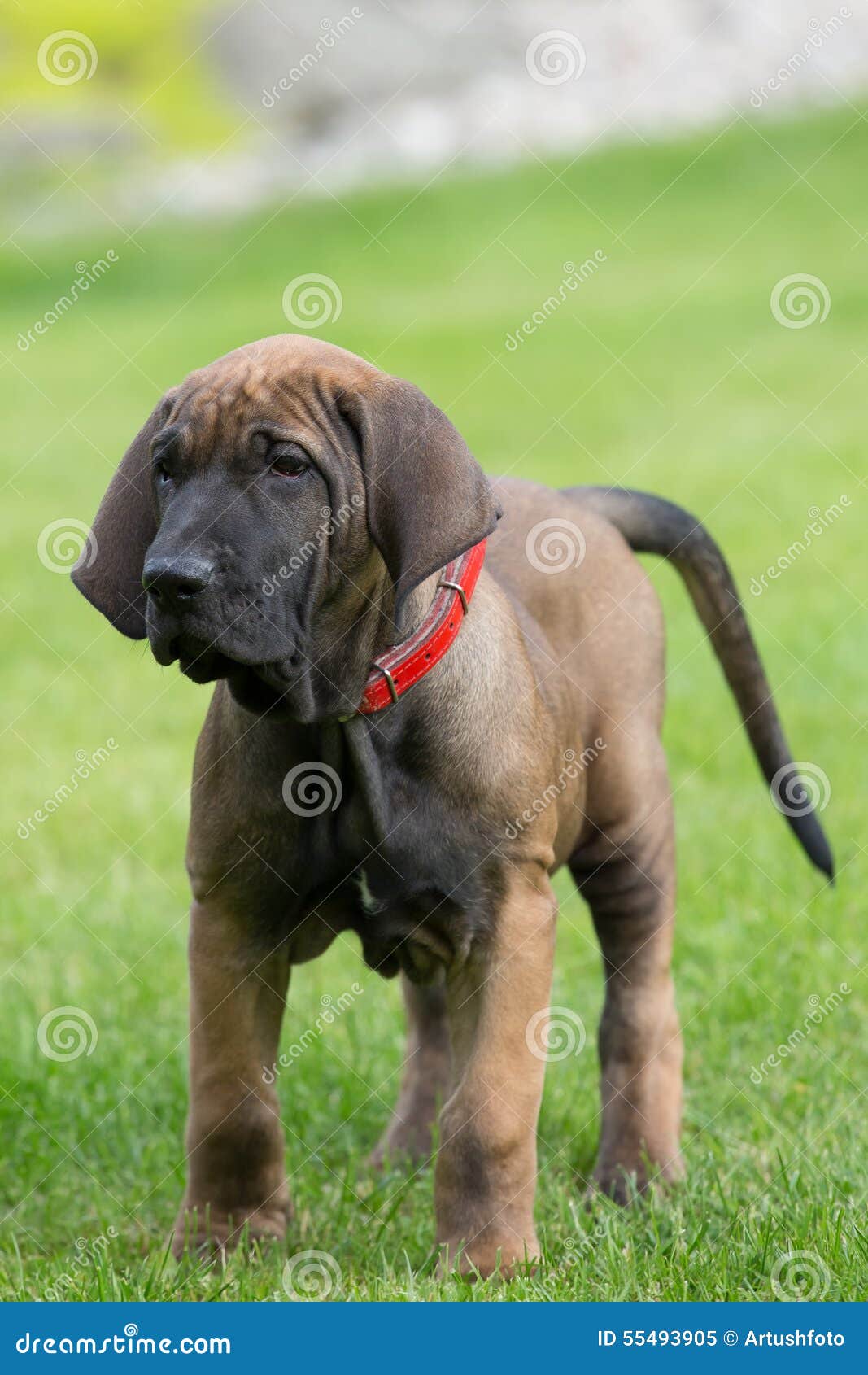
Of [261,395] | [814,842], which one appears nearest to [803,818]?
[814,842]

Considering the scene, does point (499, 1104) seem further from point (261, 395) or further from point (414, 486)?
point (261, 395)

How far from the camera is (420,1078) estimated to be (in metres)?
5.24

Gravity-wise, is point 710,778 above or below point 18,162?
above

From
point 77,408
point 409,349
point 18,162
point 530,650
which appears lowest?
point 18,162

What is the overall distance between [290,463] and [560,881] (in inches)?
177

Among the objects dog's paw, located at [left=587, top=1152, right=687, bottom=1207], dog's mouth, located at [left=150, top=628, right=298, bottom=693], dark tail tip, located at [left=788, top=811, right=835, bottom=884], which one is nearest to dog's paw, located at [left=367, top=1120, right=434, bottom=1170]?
dog's paw, located at [left=587, top=1152, right=687, bottom=1207]

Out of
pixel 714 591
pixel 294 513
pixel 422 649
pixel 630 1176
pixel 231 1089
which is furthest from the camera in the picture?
pixel 714 591

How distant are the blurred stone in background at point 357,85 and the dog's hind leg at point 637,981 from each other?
26.1m

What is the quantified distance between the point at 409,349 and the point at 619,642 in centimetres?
1503

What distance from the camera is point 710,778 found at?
851 centimetres

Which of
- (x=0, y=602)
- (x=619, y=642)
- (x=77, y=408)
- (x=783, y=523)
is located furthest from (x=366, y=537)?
(x=77, y=408)

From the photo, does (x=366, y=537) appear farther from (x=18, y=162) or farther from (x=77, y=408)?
(x=18, y=162)

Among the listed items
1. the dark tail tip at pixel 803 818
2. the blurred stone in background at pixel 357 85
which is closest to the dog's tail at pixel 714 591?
the dark tail tip at pixel 803 818

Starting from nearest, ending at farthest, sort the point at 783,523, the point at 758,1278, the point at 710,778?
the point at 758,1278, the point at 710,778, the point at 783,523
